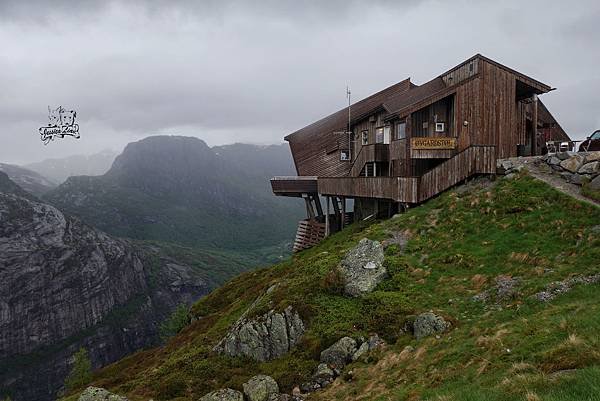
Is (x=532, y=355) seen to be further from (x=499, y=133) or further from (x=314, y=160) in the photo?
(x=314, y=160)

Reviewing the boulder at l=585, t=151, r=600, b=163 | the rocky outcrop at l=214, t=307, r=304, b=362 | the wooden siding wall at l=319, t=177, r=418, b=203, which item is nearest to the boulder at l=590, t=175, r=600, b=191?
the boulder at l=585, t=151, r=600, b=163

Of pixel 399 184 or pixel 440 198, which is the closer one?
pixel 440 198

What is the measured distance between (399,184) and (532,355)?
22.8 m

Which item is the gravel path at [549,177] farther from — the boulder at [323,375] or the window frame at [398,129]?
the boulder at [323,375]

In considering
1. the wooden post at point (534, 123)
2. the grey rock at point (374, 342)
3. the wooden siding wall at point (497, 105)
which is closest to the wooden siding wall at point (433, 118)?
the wooden siding wall at point (497, 105)

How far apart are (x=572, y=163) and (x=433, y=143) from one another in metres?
10.2

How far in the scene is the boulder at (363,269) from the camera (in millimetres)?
19297

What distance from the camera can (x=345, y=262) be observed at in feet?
68.9

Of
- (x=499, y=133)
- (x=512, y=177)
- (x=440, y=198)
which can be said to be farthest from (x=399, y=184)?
(x=499, y=133)

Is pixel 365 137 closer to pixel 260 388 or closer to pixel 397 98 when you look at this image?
pixel 397 98

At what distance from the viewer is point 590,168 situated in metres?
24.2

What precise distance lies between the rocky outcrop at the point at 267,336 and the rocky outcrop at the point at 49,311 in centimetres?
15840

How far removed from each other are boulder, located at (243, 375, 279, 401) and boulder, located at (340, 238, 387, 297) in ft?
18.6

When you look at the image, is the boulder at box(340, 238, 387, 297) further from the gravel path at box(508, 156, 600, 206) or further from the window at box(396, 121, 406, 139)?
the window at box(396, 121, 406, 139)
